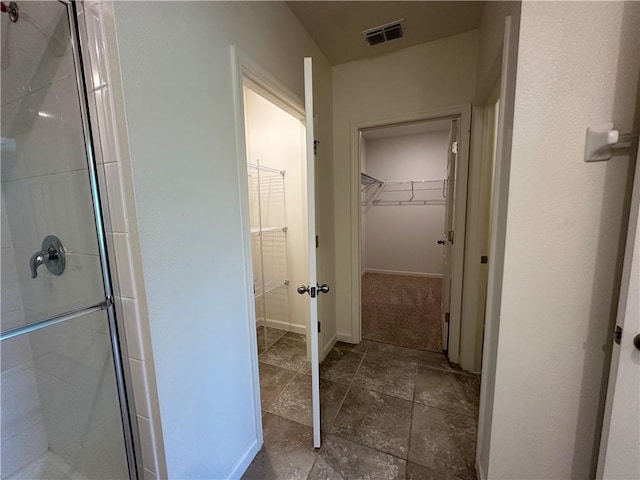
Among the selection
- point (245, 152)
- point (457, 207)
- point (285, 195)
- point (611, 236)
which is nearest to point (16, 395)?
point (245, 152)

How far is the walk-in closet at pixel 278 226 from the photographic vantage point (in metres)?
2.42

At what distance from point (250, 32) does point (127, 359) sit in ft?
5.11

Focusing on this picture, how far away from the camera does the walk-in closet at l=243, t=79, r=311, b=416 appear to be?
2418 mm

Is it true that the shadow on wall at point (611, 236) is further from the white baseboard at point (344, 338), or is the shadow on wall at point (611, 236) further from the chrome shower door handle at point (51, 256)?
the chrome shower door handle at point (51, 256)

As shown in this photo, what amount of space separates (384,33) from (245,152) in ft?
4.73

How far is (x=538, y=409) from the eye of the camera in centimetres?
104

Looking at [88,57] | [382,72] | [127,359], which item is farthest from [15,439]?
[382,72]

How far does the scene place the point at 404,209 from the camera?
4.92 metres

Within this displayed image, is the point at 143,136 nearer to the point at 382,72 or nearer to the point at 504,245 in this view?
the point at 504,245

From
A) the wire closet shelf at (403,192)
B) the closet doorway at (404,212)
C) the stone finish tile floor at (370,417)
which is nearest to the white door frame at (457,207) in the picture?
the stone finish tile floor at (370,417)

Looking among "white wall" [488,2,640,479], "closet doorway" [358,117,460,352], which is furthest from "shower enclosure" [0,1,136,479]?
"closet doorway" [358,117,460,352]

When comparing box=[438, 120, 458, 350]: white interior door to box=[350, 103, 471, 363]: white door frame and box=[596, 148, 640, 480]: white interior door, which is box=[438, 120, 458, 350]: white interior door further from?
box=[596, 148, 640, 480]: white interior door

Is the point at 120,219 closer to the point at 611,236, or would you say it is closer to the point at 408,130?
the point at 611,236

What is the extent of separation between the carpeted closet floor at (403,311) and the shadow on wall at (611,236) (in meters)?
1.46
